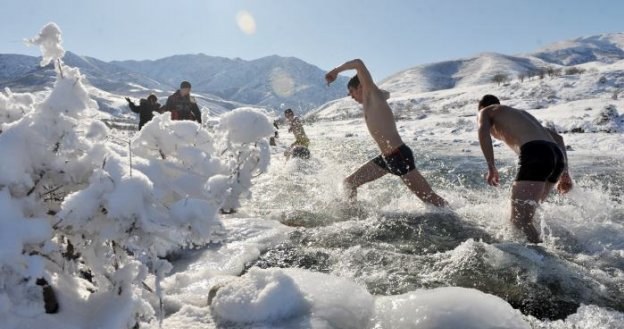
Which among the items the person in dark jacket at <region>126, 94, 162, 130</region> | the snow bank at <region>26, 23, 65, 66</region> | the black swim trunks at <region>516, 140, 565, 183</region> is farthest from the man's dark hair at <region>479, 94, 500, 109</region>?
the person in dark jacket at <region>126, 94, 162, 130</region>

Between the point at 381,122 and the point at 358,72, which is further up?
the point at 358,72

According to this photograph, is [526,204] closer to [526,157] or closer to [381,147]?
[526,157]

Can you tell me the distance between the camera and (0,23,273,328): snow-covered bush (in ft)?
4.86

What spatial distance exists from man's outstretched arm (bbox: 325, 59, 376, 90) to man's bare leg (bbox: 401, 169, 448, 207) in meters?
1.21

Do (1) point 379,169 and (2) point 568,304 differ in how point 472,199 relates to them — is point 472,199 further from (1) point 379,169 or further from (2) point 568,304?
(2) point 568,304

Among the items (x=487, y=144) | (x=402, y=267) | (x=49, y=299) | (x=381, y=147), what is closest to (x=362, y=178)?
(x=381, y=147)

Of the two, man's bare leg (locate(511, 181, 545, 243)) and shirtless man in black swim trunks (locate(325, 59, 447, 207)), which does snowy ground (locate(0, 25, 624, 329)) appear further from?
shirtless man in black swim trunks (locate(325, 59, 447, 207))

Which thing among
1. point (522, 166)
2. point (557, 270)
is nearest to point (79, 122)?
point (557, 270)

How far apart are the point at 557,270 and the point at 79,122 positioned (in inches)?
124

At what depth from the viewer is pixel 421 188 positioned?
5.60m

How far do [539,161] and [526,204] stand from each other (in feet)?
1.53

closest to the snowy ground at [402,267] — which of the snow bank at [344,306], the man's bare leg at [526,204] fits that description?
the snow bank at [344,306]

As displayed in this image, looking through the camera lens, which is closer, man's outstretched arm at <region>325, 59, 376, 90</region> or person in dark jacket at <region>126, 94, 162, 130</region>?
man's outstretched arm at <region>325, 59, 376, 90</region>

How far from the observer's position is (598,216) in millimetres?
5020
